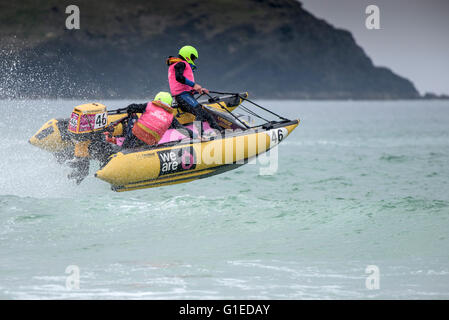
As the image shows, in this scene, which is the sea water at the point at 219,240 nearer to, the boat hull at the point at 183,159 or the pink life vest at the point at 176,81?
the boat hull at the point at 183,159

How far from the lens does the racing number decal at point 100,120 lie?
9242mm

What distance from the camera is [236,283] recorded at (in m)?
6.63

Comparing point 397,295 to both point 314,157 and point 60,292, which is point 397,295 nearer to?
point 60,292

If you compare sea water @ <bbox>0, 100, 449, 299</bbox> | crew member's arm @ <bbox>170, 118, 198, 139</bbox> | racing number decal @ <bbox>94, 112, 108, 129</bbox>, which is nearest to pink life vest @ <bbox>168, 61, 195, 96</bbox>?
crew member's arm @ <bbox>170, 118, 198, 139</bbox>

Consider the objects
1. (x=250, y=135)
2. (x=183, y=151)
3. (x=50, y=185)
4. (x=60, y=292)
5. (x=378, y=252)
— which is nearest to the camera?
(x=60, y=292)

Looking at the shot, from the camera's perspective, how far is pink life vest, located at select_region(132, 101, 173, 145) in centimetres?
940

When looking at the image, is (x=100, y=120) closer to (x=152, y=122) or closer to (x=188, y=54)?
(x=152, y=122)

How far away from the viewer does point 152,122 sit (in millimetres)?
9422

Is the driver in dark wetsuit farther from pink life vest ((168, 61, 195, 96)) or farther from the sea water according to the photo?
the sea water

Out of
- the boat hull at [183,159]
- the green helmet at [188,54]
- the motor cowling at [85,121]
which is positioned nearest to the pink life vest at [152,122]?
the boat hull at [183,159]

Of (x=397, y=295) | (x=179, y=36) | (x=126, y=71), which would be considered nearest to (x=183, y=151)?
(x=397, y=295)

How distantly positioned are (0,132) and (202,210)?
1330 cm

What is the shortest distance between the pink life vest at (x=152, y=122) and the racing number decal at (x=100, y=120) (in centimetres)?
45

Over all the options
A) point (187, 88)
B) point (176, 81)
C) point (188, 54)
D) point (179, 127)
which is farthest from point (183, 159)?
point (188, 54)
